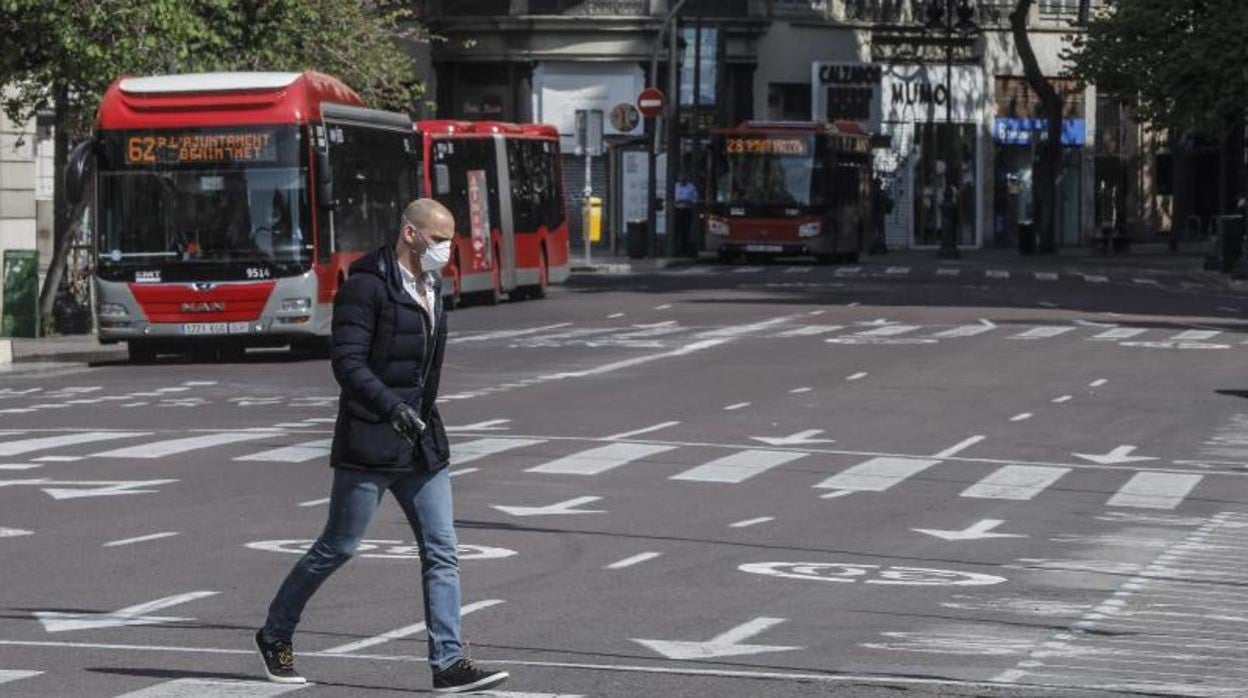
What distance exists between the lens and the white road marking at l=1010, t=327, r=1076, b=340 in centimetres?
3803

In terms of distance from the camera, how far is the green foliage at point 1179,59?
58.8 meters

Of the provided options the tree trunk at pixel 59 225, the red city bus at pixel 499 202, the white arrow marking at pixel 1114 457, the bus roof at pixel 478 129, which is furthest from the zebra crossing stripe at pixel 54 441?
the bus roof at pixel 478 129

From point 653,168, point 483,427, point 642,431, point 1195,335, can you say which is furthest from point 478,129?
point 642,431

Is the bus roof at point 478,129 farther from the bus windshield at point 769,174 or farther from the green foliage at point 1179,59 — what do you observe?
the bus windshield at point 769,174

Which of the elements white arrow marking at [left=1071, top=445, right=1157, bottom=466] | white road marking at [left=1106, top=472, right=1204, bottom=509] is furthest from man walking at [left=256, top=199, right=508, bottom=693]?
white arrow marking at [left=1071, top=445, right=1157, bottom=466]

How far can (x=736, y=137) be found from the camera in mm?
70625

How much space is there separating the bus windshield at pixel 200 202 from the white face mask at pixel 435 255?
Answer: 77.6ft

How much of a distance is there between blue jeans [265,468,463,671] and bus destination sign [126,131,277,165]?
23971mm

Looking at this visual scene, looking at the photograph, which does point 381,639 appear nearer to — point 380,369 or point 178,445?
point 380,369

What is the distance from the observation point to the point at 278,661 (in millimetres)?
11133

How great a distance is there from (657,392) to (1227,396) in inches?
212

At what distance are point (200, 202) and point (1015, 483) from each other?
53.7ft

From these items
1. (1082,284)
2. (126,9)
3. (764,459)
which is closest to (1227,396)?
(764,459)

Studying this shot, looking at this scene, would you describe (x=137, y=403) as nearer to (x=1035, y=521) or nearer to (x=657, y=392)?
(x=657, y=392)
